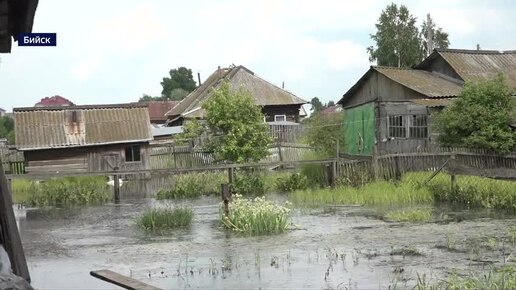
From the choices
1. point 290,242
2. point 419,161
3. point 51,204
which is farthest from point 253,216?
point 51,204

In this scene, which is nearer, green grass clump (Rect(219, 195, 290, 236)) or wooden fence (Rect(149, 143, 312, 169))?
green grass clump (Rect(219, 195, 290, 236))

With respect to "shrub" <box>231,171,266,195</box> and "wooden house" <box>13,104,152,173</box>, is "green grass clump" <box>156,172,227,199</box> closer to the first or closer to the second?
"shrub" <box>231,171,266,195</box>

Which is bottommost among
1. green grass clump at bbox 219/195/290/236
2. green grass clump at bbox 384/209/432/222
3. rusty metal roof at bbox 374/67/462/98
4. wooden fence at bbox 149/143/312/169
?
green grass clump at bbox 384/209/432/222

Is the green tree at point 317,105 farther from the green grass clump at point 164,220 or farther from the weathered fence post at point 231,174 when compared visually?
the green grass clump at point 164,220

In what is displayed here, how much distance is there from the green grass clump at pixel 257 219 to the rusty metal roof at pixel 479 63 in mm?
18376

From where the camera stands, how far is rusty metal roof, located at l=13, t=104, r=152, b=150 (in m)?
33.1

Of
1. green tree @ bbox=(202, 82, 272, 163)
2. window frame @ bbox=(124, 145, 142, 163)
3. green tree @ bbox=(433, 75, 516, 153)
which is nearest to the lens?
green tree @ bbox=(433, 75, 516, 153)

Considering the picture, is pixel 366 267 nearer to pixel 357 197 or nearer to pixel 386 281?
pixel 386 281

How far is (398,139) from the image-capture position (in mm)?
27594

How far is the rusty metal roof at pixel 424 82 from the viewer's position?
28047mm

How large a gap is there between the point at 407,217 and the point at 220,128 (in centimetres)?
1560

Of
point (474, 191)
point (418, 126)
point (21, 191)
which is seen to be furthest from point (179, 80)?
point (474, 191)

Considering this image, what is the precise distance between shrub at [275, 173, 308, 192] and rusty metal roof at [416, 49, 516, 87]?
10.4 metres

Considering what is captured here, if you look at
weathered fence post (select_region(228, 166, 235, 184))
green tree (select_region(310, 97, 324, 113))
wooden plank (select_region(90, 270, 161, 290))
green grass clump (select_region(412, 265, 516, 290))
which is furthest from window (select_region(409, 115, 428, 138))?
green tree (select_region(310, 97, 324, 113))
